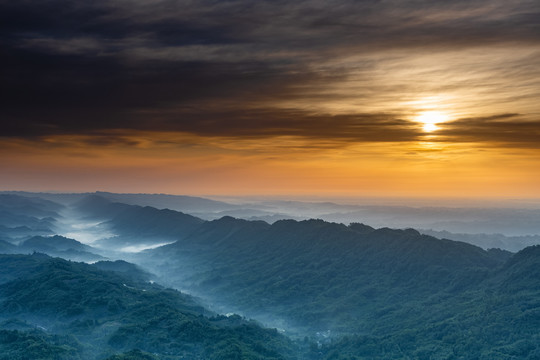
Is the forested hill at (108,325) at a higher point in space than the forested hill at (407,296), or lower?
lower

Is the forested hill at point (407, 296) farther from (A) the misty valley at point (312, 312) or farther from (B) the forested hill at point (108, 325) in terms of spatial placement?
(B) the forested hill at point (108, 325)

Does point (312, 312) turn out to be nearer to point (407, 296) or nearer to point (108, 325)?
point (407, 296)

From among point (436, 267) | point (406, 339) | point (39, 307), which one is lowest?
point (39, 307)

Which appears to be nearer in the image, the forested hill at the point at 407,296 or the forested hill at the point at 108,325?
the forested hill at the point at 108,325

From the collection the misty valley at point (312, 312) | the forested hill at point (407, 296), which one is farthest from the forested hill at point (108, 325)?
the forested hill at point (407, 296)

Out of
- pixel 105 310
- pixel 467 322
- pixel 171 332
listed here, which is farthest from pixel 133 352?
pixel 467 322

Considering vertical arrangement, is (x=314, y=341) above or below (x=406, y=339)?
below

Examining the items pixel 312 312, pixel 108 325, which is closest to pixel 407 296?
pixel 312 312

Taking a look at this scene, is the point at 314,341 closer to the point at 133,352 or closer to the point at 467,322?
the point at 467,322

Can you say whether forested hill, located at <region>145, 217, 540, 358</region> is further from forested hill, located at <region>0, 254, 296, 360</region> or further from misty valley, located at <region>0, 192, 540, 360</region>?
forested hill, located at <region>0, 254, 296, 360</region>
